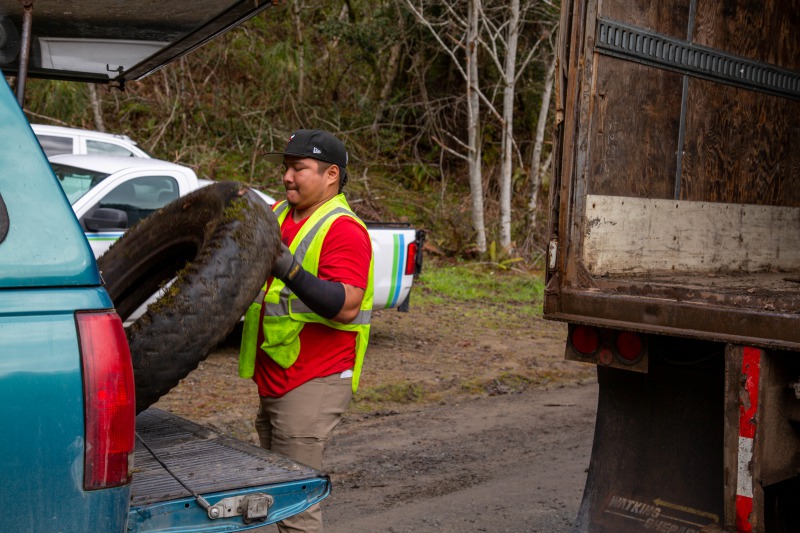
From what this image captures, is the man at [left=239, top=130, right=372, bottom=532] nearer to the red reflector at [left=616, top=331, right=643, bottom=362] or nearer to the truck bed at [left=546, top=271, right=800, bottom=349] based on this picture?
the truck bed at [left=546, top=271, right=800, bottom=349]

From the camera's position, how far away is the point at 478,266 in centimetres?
1466

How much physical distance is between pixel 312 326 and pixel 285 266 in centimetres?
57

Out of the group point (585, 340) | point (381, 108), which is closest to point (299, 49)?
point (381, 108)

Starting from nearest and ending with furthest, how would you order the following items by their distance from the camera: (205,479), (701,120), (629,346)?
(205,479)
(629,346)
(701,120)

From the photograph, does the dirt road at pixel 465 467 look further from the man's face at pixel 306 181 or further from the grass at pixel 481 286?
the grass at pixel 481 286

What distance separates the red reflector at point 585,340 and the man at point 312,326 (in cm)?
89

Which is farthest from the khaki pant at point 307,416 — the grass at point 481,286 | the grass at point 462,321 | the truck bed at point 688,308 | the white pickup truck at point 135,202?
the grass at point 481,286

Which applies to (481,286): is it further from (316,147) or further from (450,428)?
(316,147)

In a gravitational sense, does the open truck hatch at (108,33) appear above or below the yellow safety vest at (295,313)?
above

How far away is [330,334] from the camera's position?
11.5ft

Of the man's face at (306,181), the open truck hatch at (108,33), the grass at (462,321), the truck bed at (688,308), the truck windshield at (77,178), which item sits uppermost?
the open truck hatch at (108,33)

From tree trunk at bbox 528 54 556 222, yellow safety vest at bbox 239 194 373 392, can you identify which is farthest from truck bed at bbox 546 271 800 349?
tree trunk at bbox 528 54 556 222

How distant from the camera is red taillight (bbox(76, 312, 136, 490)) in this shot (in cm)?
206

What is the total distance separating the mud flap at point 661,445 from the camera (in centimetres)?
372
